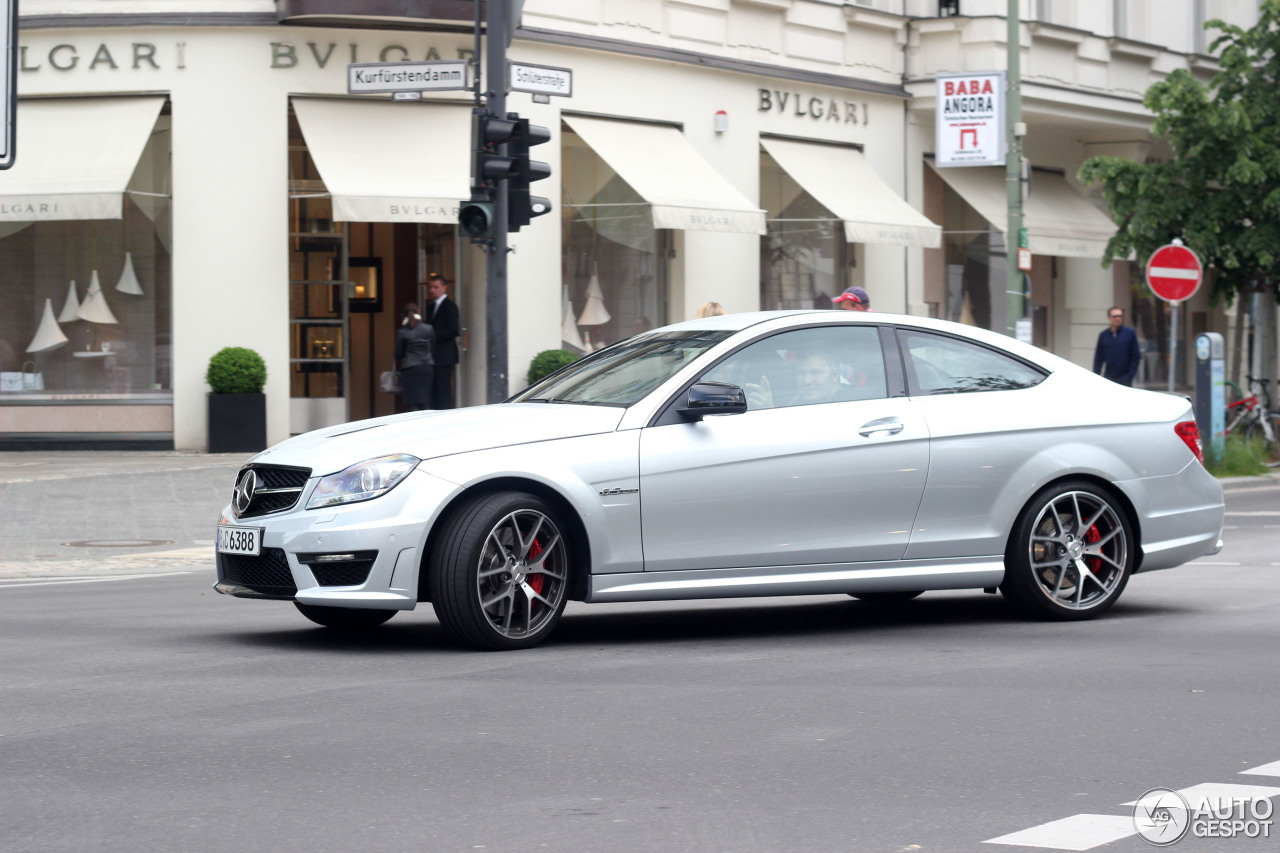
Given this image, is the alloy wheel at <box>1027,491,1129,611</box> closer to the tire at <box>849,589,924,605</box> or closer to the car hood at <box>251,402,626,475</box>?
the tire at <box>849,589,924,605</box>

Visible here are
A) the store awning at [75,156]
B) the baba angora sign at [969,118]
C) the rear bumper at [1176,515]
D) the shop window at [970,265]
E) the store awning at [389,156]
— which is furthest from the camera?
the shop window at [970,265]

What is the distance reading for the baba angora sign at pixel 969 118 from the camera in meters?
23.8

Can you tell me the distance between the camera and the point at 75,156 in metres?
20.9

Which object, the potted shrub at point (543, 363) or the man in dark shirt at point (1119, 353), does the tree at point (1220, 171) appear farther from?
the potted shrub at point (543, 363)

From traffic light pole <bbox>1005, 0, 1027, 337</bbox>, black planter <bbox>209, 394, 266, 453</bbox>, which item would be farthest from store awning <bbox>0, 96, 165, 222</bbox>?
traffic light pole <bbox>1005, 0, 1027, 337</bbox>

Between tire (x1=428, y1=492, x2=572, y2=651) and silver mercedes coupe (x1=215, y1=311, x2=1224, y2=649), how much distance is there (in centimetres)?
1

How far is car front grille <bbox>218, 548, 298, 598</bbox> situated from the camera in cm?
763

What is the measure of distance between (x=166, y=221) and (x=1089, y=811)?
1809 centimetres

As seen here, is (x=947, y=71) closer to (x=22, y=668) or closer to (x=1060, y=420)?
(x=1060, y=420)

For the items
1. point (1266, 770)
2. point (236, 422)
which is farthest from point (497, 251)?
point (1266, 770)

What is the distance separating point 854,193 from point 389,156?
724 cm

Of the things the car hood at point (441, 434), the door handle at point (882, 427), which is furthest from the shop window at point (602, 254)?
the car hood at point (441, 434)

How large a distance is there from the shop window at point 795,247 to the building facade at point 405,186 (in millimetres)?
45

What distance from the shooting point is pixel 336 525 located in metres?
7.45
